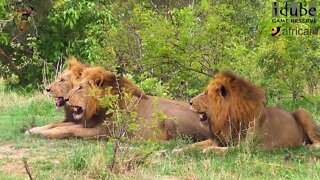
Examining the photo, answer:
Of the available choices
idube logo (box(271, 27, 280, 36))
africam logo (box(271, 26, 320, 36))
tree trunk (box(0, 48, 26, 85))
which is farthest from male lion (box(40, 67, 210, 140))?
tree trunk (box(0, 48, 26, 85))

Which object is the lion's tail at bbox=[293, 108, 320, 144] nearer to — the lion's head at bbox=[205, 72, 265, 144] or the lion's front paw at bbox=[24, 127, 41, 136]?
the lion's head at bbox=[205, 72, 265, 144]

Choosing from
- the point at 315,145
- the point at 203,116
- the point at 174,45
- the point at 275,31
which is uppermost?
the point at 275,31

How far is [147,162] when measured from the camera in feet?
21.5

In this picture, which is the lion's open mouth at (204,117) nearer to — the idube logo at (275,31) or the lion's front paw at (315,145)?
the lion's front paw at (315,145)

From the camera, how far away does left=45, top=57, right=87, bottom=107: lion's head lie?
948 cm

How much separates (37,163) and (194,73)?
5.78 meters

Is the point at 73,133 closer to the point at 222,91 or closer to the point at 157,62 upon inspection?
the point at 222,91

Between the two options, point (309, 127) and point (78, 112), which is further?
point (78, 112)

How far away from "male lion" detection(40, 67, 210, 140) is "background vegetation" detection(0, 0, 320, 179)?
17.1 inches

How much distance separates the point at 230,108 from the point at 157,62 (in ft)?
16.2

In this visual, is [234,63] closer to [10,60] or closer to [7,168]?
[7,168]

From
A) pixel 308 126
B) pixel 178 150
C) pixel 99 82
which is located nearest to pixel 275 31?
pixel 308 126

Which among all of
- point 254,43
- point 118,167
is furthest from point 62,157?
point 254,43

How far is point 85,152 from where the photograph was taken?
6969 mm
